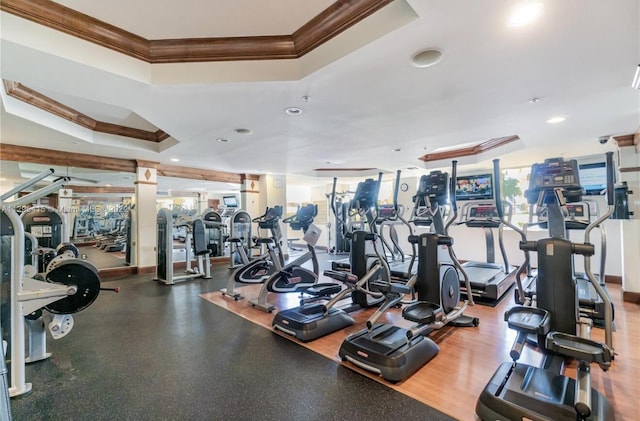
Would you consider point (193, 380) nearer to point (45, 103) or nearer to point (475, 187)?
point (45, 103)

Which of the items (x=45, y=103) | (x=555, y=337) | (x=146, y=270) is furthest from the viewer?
(x=146, y=270)

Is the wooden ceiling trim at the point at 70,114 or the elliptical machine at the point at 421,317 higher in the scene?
the wooden ceiling trim at the point at 70,114

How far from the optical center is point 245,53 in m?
2.60

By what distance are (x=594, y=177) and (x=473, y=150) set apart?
224 centimetres

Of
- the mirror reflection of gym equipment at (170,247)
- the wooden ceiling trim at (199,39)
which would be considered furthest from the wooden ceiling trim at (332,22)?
the mirror reflection of gym equipment at (170,247)

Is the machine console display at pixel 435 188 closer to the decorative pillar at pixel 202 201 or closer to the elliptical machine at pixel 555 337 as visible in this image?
the elliptical machine at pixel 555 337

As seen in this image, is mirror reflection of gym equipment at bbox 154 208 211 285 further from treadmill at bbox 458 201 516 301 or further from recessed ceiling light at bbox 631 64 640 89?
recessed ceiling light at bbox 631 64 640 89

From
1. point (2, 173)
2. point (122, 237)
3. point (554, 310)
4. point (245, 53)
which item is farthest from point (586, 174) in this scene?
point (2, 173)

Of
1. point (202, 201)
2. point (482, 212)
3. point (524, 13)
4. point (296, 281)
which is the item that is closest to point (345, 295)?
point (296, 281)

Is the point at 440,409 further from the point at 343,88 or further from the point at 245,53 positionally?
the point at 245,53

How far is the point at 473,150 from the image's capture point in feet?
21.0

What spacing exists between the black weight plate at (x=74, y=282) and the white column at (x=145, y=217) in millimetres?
4491

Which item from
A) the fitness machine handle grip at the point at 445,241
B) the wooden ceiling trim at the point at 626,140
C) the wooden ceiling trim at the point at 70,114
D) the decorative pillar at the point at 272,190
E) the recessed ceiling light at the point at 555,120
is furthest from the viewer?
the decorative pillar at the point at 272,190

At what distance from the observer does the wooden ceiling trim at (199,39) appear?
6.82 feet
